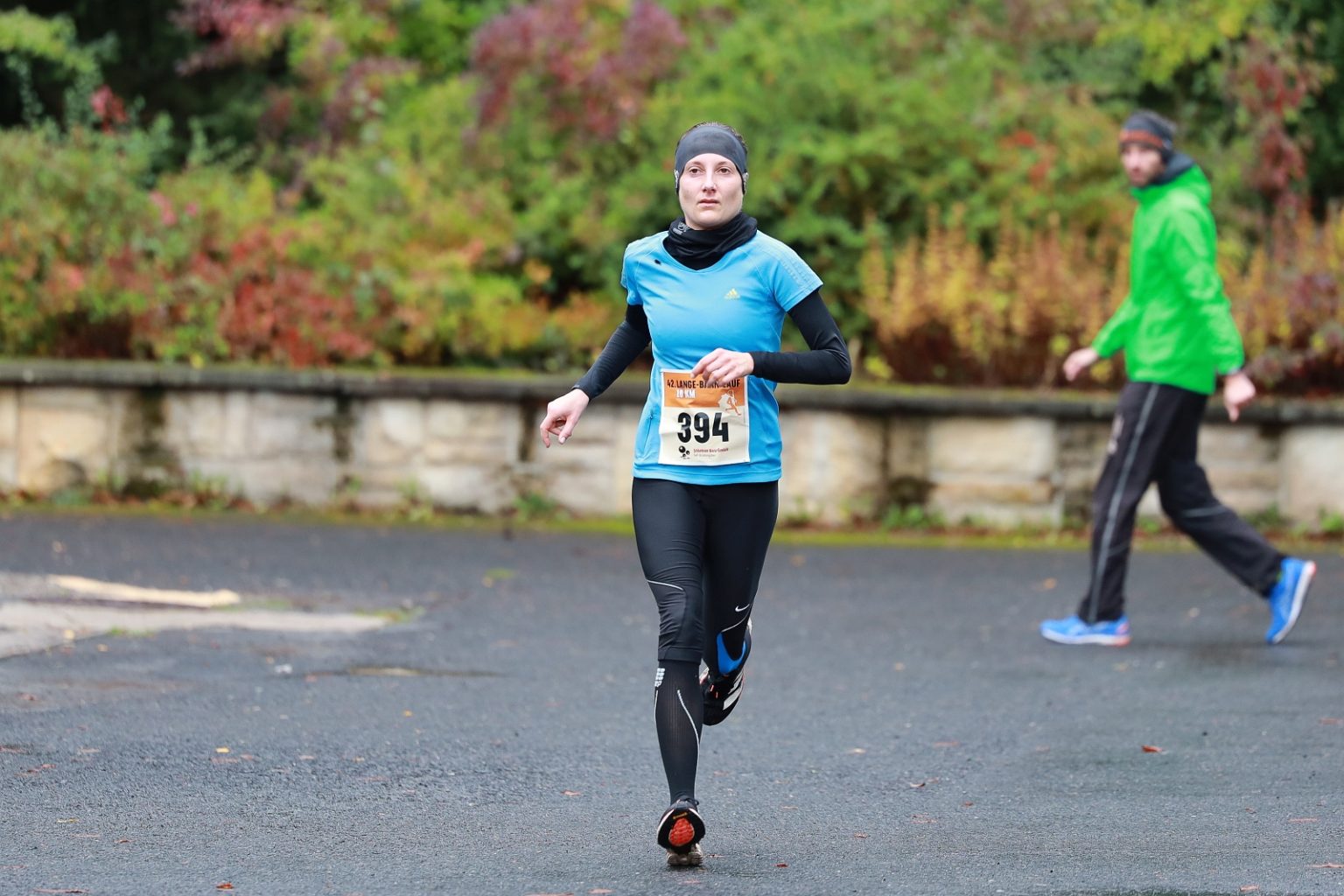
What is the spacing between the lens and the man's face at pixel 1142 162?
8.40 meters

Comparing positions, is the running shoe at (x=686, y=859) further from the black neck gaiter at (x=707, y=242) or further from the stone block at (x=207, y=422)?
the stone block at (x=207, y=422)

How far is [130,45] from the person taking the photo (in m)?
16.6

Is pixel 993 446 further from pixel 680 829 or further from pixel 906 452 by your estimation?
pixel 680 829

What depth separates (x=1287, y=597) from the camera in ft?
27.8

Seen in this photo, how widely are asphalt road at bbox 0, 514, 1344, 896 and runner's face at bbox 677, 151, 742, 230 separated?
1.60m

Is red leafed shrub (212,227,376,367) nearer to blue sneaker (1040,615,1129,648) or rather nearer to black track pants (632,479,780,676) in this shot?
blue sneaker (1040,615,1129,648)

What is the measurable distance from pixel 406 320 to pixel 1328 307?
577cm

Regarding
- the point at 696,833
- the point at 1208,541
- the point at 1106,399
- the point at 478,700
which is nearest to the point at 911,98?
the point at 1106,399

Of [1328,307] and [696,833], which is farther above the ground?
[1328,307]

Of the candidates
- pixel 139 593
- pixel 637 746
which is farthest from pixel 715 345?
pixel 139 593

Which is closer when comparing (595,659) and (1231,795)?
(1231,795)

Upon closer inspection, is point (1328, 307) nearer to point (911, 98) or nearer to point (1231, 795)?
point (911, 98)

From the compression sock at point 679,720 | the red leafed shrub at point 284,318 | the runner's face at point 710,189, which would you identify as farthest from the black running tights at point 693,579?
the red leafed shrub at point 284,318

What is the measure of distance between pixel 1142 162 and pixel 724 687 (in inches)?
155
